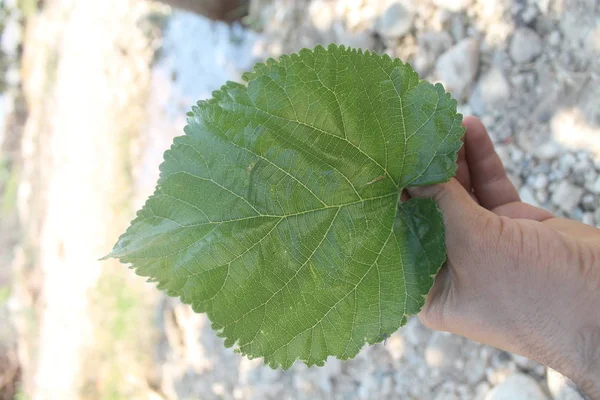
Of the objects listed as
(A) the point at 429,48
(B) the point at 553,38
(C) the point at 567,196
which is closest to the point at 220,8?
(A) the point at 429,48

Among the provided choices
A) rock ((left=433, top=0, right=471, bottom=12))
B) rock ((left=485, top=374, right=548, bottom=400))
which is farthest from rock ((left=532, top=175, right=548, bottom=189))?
rock ((left=433, top=0, right=471, bottom=12))

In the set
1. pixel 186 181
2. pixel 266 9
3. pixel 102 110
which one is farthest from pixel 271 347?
pixel 102 110

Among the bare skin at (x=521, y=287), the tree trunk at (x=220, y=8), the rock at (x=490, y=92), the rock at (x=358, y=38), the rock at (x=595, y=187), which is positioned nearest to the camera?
the bare skin at (x=521, y=287)

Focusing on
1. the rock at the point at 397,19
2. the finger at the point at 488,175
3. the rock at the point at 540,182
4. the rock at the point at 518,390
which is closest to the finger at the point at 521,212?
the finger at the point at 488,175

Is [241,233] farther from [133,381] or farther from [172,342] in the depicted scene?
[133,381]

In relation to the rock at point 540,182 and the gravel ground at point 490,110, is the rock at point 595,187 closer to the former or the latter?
the gravel ground at point 490,110

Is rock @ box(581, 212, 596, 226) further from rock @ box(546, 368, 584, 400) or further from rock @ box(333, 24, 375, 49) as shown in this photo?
rock @ box(333, 24, 375, 49)
